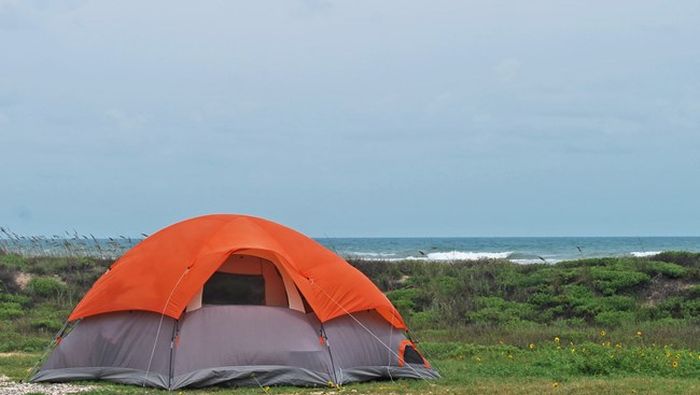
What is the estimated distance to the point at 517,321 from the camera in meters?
21.6

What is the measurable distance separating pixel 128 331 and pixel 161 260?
110 cm

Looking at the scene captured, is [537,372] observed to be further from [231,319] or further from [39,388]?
[39,388]

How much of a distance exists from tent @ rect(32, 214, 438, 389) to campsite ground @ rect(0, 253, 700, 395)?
0.39 metres

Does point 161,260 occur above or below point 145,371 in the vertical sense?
above

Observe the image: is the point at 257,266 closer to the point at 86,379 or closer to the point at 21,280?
the point at 86,379

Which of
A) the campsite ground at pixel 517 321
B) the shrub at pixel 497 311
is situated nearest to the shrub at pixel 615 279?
the campsite ground at pixel 517 321

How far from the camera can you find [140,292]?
13.4 meters

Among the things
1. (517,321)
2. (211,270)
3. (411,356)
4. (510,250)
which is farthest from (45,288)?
(510,250)

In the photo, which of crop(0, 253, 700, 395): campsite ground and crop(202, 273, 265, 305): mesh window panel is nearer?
crop(0, 253, 700, 395): campsite ground

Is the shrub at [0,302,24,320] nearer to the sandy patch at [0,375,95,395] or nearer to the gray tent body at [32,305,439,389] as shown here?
the gray tent body at [32,305,439,389]

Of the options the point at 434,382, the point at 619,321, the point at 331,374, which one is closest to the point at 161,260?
the point at 331,374

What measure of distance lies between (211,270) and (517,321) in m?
10.3

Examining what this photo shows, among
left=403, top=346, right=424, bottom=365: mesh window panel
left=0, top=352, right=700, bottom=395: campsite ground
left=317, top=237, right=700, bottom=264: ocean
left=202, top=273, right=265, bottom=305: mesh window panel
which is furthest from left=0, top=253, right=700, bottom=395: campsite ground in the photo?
left=317, top=237, right=700, bottom=264: ocean

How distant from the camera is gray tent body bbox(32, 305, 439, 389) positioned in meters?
12.9
